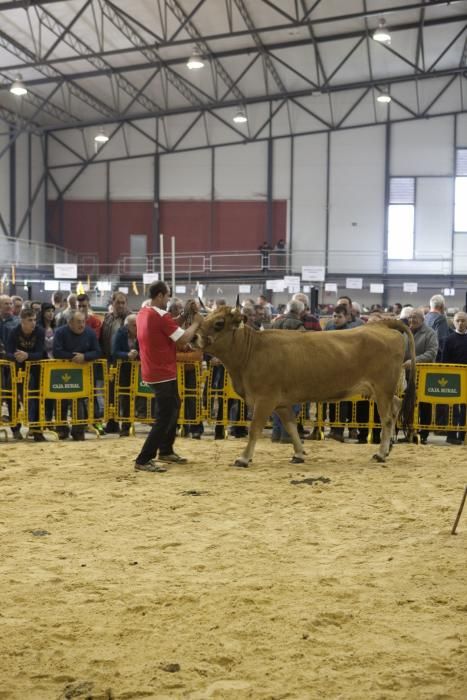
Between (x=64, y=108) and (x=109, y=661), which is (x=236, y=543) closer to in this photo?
(x=109, y=661)

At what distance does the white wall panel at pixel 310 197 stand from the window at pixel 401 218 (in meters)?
3.21

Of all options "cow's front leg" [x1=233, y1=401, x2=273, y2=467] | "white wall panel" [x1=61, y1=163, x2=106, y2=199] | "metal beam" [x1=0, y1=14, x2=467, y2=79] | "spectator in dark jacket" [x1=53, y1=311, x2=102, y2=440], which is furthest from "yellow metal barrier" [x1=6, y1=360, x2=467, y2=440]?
"white wall panel" [x1=61, y1=163, x2=106, y2=199]

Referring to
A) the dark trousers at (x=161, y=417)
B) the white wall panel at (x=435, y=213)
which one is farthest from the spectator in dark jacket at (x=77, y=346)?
the white wall panel at (x=435, y=213)

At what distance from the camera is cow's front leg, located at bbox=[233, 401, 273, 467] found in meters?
9.40

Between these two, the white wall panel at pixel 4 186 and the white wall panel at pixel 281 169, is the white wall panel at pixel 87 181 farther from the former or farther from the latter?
the white wall panel at pixel 281 169

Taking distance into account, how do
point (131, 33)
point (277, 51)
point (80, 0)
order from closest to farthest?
point (80, 0), point (131, 33), point (277, 51)

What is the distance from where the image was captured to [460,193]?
122ft

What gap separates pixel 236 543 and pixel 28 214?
35.0 m

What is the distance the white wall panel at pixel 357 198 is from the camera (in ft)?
124

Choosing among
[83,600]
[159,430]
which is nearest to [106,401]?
[159,430]

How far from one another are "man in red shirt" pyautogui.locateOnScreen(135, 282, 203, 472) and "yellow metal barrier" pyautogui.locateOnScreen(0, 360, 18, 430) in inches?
129

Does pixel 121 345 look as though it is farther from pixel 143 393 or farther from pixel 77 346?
pixel 143 393

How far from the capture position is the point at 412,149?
A: 1469 inches

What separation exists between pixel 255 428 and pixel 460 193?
3054cm
